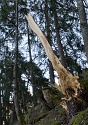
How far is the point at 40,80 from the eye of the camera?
20719 millimetres

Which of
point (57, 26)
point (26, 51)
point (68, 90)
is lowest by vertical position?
point (68, 90)

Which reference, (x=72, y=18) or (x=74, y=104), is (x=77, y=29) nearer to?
(x=72, y=18)

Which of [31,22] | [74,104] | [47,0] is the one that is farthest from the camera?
[47,0]

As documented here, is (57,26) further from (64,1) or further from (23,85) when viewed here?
(23,85)

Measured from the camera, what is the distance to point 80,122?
A: 461 centimetres

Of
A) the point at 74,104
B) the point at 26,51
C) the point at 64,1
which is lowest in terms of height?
the point at 74,104

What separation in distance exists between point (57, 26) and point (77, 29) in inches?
58.7

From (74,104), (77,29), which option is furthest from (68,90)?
(77,29)

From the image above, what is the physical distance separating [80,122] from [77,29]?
28.0 feet

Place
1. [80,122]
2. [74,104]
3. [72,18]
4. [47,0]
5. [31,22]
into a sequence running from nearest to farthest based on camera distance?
[80,122] < [74,104] < [31,22] < [72,18] < [47,0]

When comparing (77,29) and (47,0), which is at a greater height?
(47,0)

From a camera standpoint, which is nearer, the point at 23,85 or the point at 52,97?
the point at 52,97

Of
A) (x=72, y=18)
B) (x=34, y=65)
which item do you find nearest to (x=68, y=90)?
(x=72, y=18)

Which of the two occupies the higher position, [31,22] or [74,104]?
[31,22]
